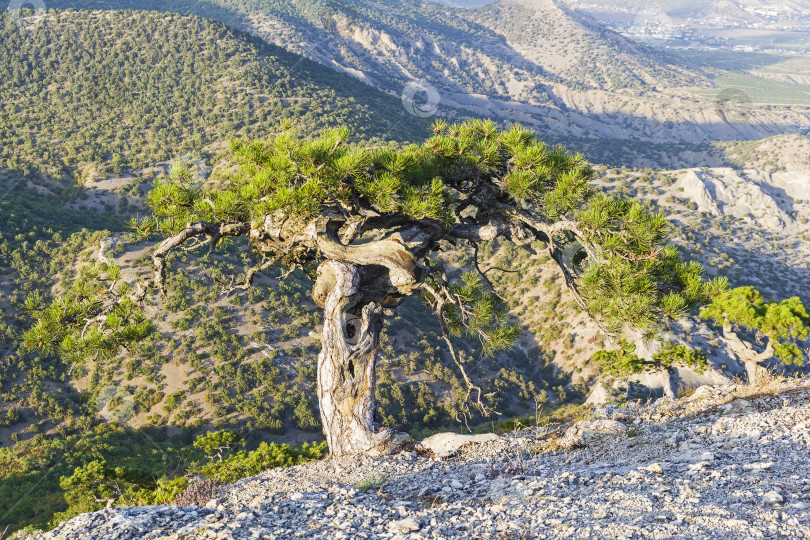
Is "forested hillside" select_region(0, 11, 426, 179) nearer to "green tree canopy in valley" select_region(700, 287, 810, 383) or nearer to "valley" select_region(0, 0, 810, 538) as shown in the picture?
"valley" select_region(0, 0, 810, 538)

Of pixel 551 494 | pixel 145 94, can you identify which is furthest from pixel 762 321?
pixel 145 94

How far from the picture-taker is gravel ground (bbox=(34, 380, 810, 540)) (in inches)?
146

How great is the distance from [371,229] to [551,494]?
4514 millimetres

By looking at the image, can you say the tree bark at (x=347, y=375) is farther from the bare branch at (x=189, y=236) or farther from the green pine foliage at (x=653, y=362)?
the green pine foliage at (x=653, y=362)

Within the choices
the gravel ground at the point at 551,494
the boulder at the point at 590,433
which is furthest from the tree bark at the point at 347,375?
the boulder at the point at 590,433

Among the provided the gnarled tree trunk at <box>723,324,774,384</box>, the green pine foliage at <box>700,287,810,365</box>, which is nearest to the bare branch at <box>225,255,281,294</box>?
the green pine foliage at <box>700,287,810,365</box>

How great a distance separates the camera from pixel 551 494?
4520mm

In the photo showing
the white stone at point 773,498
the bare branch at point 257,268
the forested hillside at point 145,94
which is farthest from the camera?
the forested hillside at point 145,94

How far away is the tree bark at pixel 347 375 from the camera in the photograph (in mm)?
6918

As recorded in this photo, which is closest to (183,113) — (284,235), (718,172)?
(284,235)

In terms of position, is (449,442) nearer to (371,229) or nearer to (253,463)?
Result: (371,229)

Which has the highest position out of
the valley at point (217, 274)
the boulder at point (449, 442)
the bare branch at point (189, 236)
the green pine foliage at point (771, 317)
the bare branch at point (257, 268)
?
the bare branch at point (189, 236)

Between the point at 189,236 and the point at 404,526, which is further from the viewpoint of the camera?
the point at 189,236

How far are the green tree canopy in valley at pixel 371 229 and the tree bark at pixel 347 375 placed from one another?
0.02 m
